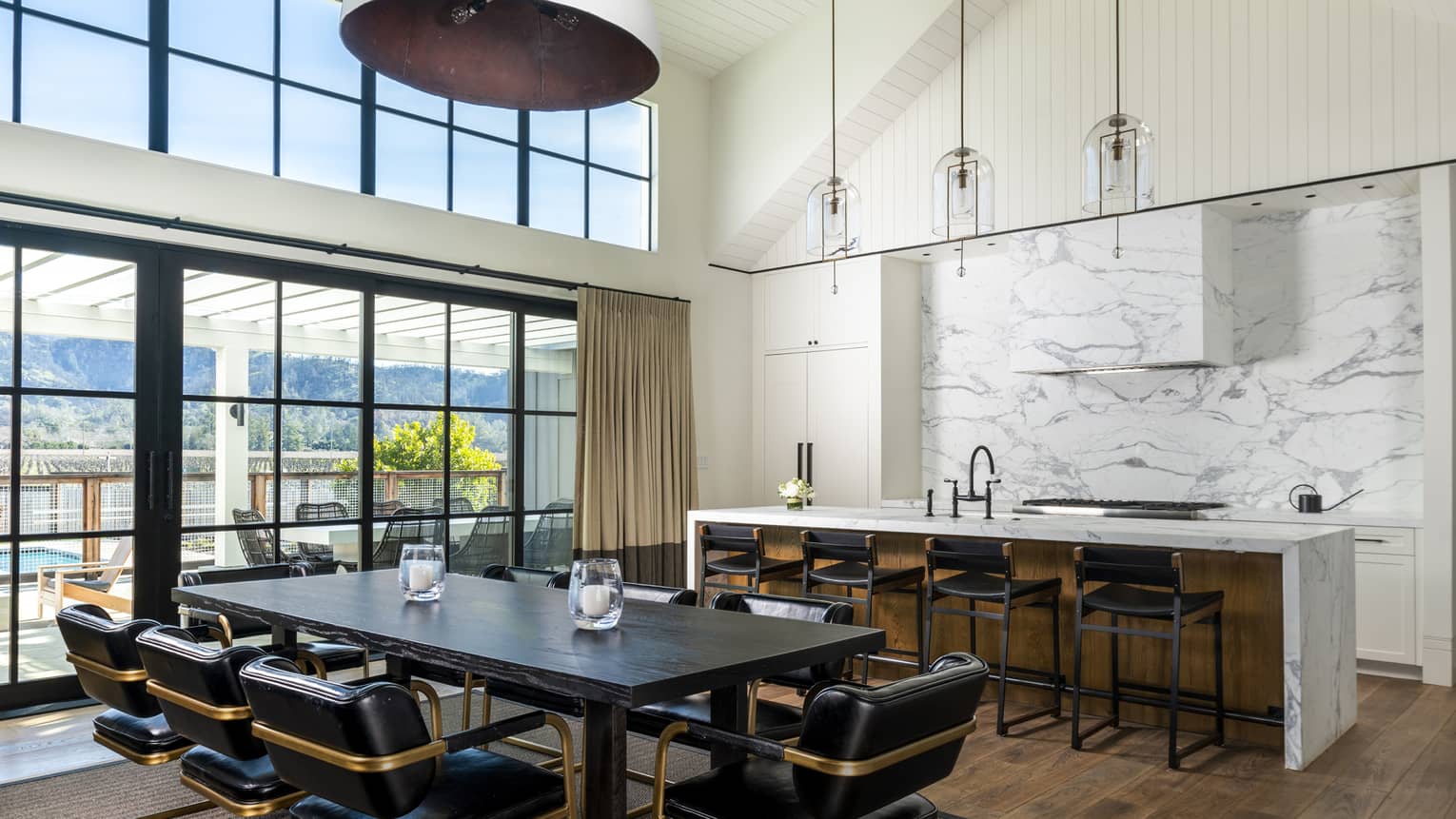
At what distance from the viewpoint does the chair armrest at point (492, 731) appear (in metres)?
2.10

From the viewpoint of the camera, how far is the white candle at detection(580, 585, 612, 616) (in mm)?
2533

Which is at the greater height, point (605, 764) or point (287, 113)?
point (287, 113)

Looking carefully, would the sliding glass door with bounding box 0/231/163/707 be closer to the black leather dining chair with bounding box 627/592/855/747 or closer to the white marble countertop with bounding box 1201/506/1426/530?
the black leather dining chair with bounding box 627/592/855/747

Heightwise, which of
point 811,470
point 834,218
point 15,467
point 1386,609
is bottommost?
point 1386,609

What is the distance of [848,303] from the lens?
24.0 ft

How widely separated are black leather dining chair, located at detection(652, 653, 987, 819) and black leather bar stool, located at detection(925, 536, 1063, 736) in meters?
2.01

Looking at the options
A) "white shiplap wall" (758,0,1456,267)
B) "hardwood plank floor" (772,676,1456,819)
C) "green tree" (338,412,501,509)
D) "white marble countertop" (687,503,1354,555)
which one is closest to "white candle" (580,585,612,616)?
"hardwood plank floor" (772,676,1456,819)

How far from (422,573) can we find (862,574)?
2287mm

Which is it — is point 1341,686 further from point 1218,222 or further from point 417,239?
point 417,239

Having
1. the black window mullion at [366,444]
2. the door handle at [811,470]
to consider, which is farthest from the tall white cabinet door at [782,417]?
the black window mullion at [366,444]

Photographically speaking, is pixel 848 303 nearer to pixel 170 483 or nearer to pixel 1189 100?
pixel 1189 100

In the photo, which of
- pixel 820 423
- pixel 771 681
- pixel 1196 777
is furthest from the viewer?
pixel 820 423

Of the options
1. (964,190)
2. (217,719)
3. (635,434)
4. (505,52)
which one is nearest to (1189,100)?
(964,190)

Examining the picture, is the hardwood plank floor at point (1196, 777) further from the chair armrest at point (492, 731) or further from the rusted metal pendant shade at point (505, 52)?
the rusted metal pendant shade at point (505, 52)
